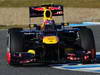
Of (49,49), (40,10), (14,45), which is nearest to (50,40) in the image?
(49,49)

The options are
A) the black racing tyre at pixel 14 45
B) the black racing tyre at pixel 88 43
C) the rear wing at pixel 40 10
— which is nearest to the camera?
the black racing tyre at pixel 14 45

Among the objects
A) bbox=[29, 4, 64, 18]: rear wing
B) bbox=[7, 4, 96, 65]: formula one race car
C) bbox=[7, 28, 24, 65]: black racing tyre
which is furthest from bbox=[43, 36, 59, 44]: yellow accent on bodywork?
bbox=[29, 4, 64, 18]: rear wing

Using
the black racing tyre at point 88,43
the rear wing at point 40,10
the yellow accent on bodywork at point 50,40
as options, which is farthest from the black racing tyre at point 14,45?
the rear wing at point 40,10

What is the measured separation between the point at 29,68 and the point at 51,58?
0.67 metres

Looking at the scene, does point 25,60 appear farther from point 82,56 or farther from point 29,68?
point 82,56

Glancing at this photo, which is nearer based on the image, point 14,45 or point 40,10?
point 14,45

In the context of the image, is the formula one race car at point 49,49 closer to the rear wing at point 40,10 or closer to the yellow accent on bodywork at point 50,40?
the yellow accent on bodywork at point 50,40

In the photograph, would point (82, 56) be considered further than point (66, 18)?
No

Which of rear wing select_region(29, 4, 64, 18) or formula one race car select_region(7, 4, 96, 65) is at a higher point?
rear wing select_region(29, 4, 64, 18)

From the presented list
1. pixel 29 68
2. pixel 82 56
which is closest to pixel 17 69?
pixel 29 68

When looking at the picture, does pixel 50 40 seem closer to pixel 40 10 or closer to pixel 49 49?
pixel 49 49

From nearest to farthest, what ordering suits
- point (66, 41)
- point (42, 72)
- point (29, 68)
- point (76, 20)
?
point (42, 72), point (29, 68), point (66, 41), point (76, 20)

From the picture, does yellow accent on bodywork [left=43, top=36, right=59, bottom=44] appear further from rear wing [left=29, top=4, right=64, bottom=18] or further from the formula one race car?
rear wing [left=29, top=4, right=64, bottom=18]

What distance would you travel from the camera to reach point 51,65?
10.8 m
